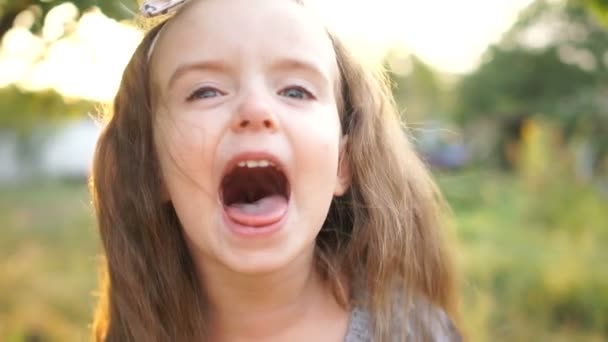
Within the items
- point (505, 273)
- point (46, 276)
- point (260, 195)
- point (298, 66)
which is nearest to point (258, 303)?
point (260, 195)

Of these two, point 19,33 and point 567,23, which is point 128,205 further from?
point 567,23

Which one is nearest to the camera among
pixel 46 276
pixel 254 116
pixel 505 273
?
pixel 254 116

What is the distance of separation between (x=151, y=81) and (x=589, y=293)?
3222 mm

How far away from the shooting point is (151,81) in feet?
4.95

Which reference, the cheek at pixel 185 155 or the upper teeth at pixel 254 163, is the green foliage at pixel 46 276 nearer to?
the cheek at pixel 185 155

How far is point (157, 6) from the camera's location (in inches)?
56.0

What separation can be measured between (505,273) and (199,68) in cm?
356

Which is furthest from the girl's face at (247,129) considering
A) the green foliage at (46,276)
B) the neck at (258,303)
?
the green foliage at (46,276)

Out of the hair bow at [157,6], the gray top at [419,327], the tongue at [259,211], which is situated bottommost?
the gray top at [419,327]

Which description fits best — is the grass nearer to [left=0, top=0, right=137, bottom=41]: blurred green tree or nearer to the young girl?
the young girl

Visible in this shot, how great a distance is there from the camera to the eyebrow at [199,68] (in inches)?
53.8

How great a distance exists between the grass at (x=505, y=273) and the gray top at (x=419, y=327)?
1.17 m

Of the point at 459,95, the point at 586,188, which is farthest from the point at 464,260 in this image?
the point at 459,95

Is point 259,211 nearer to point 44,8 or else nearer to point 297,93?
point 297,93
